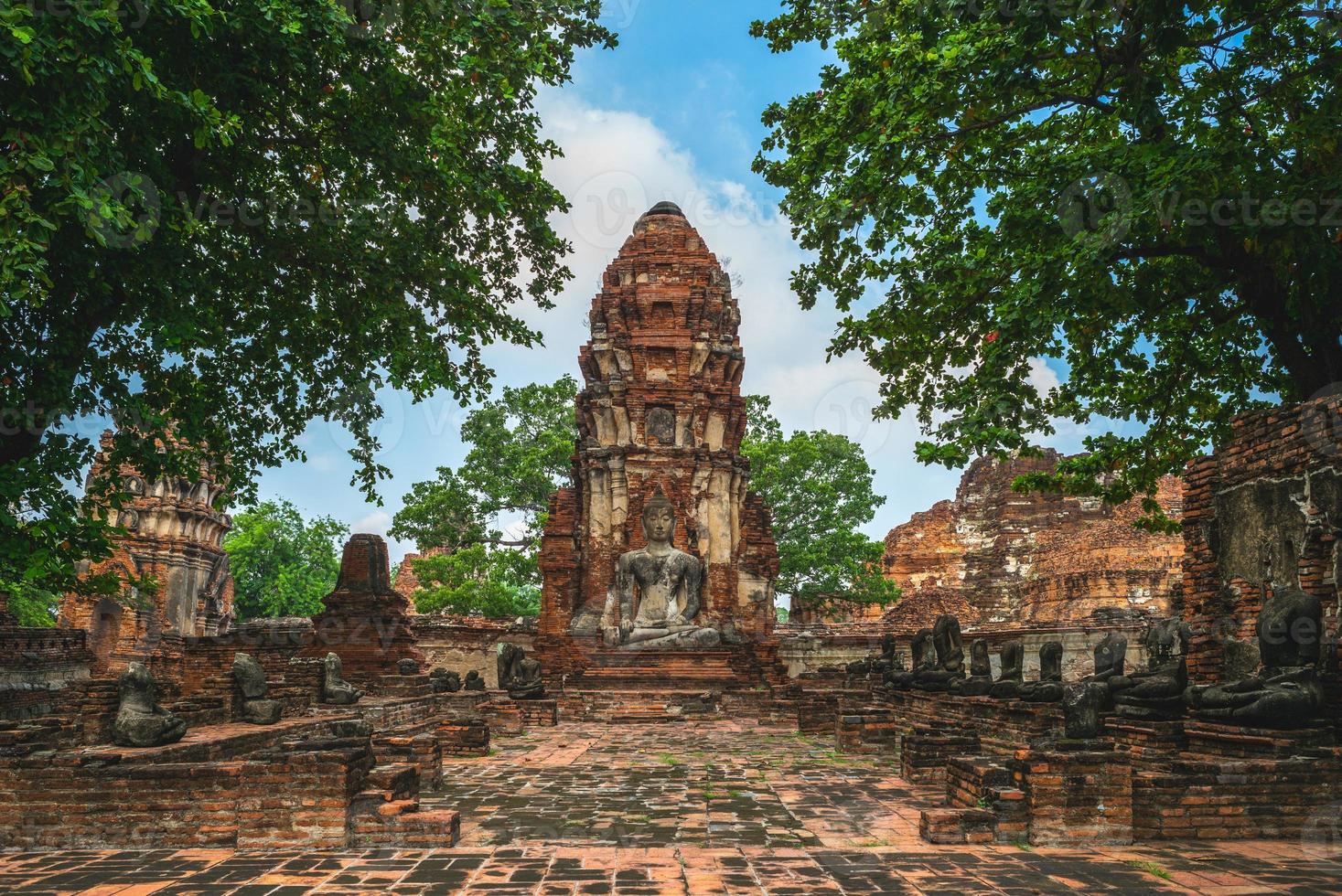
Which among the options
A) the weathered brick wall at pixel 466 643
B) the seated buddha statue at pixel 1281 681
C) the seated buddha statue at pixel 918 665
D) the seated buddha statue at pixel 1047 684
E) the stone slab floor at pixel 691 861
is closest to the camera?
the stone slab floor at pixel 691 861

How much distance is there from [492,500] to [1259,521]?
25236 millimetres

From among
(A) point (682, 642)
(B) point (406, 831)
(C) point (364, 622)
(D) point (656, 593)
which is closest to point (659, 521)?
(D) point (656, 593)

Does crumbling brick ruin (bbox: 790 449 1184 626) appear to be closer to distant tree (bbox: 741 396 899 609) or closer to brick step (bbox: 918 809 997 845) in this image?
distant tree (bbox: 741 396 899 609)

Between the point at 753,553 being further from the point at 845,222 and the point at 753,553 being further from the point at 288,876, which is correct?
the point at 288,876

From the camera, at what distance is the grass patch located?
5.04 meters

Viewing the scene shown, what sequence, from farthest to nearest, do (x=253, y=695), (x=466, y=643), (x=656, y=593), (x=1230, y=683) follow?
(x=466, y=643)
(x=656, y=593)
(x=253, y=695)
(x=1230, y=683)

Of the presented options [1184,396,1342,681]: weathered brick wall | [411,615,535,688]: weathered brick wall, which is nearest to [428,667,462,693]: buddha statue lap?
[411,615,535,688]: weathered brick wall

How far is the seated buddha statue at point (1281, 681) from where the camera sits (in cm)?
695

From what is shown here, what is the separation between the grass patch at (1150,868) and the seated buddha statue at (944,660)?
335 inches

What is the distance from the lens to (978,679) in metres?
12.3

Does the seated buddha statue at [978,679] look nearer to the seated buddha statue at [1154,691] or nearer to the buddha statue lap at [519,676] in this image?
the seated buddha statue at [1154,691]

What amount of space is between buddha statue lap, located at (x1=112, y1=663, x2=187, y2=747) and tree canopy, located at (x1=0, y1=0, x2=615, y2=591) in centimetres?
124

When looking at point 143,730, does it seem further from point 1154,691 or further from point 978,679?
point 978,679

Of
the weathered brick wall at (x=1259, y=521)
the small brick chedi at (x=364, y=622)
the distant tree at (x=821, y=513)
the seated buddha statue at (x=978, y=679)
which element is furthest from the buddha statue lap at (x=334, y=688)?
the distant tree at (x=821, y=513)
